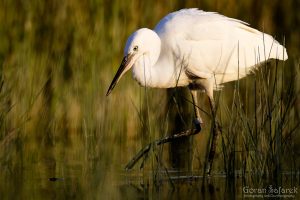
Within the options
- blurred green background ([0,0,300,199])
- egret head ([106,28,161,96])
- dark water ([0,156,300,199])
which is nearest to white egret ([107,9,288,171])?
egret head ([106,28,161,96])

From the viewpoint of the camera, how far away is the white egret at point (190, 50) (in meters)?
7.00

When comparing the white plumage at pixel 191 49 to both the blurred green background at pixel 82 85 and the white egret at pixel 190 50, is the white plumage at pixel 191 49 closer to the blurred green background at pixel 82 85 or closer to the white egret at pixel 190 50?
the white egret at pixel 190 50

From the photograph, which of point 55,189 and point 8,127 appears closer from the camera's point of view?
point 55,189

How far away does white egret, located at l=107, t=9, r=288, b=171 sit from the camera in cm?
700

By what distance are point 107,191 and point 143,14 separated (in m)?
3.75

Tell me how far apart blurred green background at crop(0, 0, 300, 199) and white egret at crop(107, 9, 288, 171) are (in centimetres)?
31

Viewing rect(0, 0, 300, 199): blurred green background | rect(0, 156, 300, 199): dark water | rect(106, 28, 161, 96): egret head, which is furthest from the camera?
rect(106, 28, 161, 96): egret head

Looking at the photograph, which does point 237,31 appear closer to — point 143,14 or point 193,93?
point 193,93

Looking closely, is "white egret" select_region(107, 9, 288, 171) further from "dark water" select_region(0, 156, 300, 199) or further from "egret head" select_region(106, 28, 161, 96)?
"dark water" select_region(0, 156, 300, 199)

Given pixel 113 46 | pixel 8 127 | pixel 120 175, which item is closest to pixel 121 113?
pixel 113 46

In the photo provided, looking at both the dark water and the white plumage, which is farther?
the white plumage

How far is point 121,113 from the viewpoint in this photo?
8023mm

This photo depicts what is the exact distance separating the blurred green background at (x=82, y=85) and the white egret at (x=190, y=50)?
12.2 inches

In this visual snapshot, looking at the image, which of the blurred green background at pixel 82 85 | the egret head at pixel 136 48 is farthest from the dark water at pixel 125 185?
the egret head at pixel 136 48
